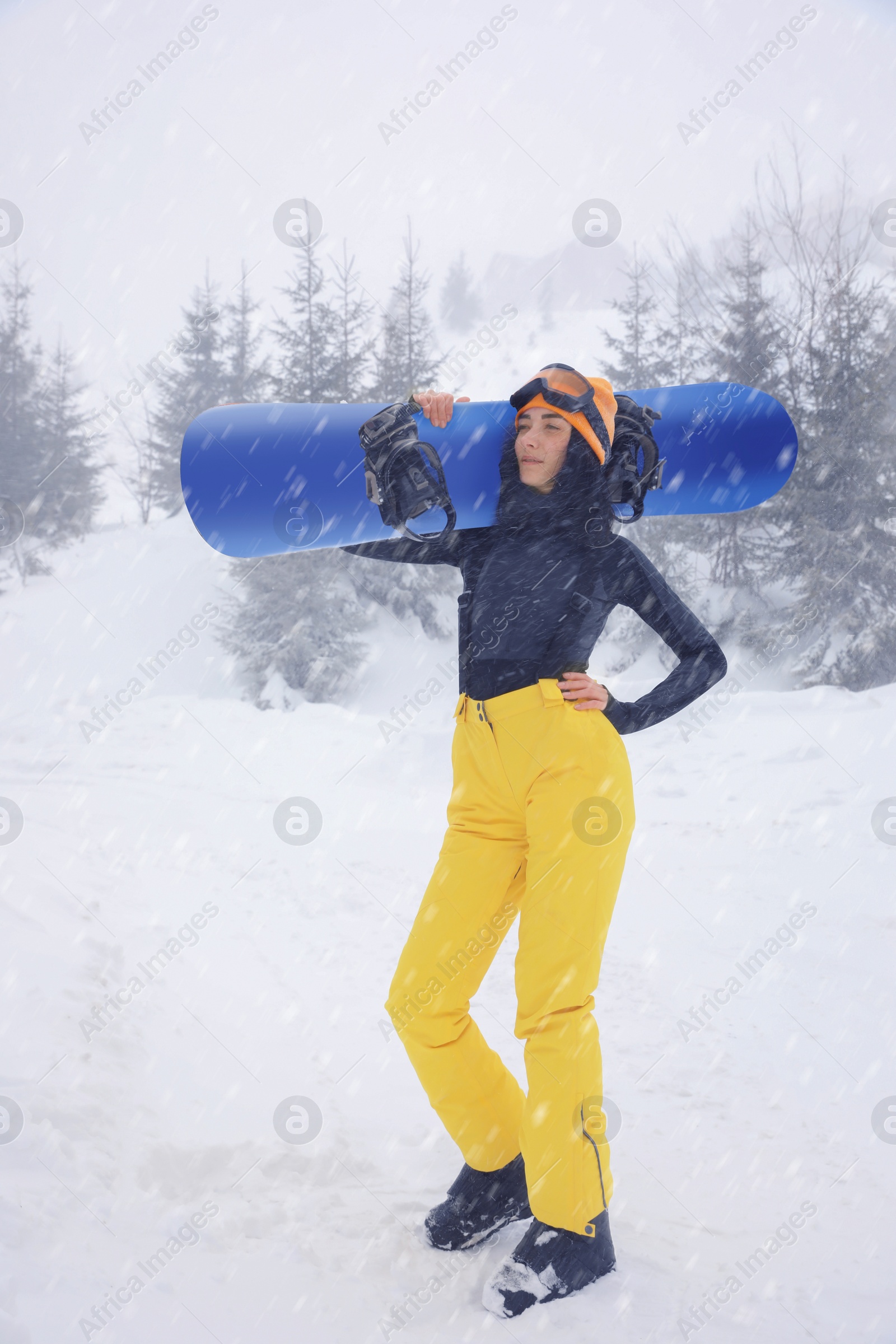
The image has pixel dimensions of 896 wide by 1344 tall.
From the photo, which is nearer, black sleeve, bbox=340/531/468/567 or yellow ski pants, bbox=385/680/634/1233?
yellow ski pants, bbox=385/680/634/1233

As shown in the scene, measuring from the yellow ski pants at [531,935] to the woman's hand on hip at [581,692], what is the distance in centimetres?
2

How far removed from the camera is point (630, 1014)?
164 inches

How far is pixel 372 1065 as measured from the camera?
361cm

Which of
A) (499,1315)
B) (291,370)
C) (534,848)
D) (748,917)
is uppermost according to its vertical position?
(291,370)

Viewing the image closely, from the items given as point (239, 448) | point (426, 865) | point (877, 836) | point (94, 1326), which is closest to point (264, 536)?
point (239, 448)

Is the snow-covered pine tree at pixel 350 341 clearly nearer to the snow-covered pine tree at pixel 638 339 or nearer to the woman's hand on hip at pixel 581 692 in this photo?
the snow-covered pine tree at pixel 638 339

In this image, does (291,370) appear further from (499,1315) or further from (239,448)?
(499,1315)

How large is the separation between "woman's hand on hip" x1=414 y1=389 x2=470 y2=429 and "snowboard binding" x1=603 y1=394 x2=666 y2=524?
0.54 meters

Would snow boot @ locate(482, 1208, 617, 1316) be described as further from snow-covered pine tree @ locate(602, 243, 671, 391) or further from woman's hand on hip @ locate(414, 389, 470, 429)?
snow-covered pine tree @ locate(602, 243, 671, 391)

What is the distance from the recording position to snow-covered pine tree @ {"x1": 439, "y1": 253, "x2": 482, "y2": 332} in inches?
2672

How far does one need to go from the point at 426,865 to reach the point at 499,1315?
4284 mm
